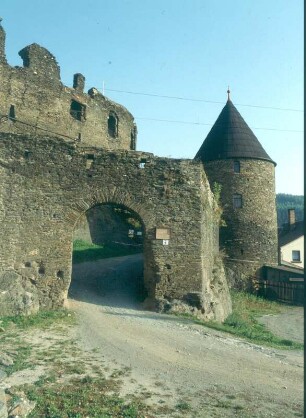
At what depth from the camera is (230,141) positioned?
1059 inches

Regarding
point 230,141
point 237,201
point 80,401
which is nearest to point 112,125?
point 230,141

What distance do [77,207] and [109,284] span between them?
3.89m

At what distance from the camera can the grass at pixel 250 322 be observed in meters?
10.7

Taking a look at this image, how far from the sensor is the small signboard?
11.6m

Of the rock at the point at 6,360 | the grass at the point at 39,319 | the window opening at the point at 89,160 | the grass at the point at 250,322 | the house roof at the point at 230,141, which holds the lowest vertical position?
the grass at the point at 250,322

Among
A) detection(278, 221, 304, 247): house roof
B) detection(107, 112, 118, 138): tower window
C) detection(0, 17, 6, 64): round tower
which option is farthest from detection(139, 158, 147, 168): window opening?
detection(278, 221, 304, 247): house roof

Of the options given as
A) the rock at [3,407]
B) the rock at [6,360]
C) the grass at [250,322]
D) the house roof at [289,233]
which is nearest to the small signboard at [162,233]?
the grass at [250,322]

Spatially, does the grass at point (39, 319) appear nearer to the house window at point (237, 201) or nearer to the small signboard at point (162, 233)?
the small signboard at point (162, 233)

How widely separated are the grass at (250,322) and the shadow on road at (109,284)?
9.10ft

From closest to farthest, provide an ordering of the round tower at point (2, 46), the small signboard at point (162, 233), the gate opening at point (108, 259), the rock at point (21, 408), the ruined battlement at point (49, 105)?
1. the rock at point (21, 408)
2. the small signboard at point (162, 233)
3. the gate opening at point (108, 259)
4. the round tower at point (2, 46)
5. the ruined battlement at point (49, 105)

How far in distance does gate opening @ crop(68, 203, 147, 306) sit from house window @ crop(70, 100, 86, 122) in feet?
19.1

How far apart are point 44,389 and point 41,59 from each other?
65.1 feet

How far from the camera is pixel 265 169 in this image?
2631 cm

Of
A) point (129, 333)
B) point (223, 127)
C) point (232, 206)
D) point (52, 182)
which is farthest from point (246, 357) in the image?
point (223, 127)
